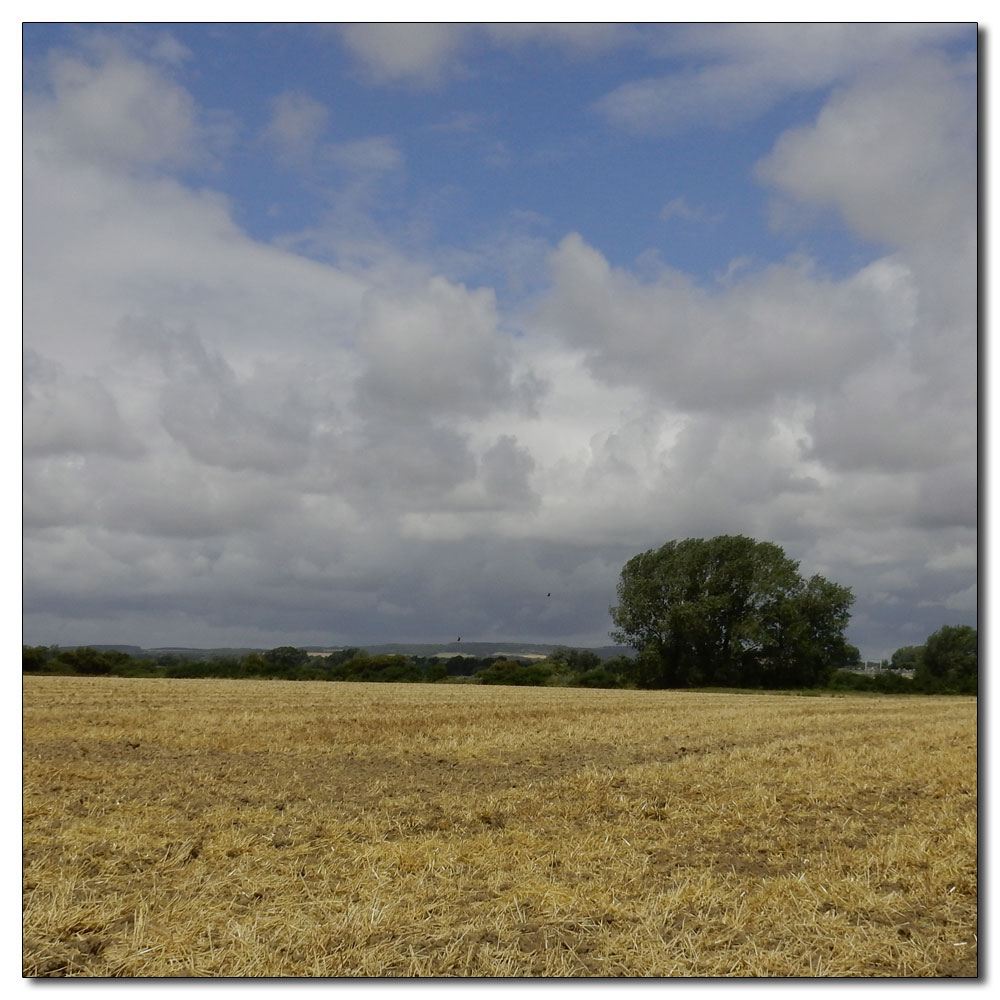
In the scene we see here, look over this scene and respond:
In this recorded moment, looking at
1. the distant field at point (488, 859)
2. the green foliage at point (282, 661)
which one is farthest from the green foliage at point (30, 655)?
the green foliage at point (282, 661)

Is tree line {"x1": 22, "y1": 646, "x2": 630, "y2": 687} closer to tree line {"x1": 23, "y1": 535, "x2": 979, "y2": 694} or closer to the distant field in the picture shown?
tree line {"x1": 23, "y1": 535, "x2": 979, "y2": 694}

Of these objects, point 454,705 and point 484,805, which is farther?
point 454,705

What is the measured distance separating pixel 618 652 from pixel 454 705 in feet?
98.2

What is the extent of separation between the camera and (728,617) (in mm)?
51406

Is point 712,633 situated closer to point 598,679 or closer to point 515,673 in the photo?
point 598,679

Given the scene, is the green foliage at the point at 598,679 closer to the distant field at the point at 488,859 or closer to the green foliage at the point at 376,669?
the green foliage at the point at 376,669

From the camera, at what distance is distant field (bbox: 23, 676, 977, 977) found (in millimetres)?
5352

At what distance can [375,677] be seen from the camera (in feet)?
158

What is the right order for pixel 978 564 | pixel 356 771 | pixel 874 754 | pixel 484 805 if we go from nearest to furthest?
pixel 978 564 < pixel 484 805 < pixel 356 771 < pixel 874 754

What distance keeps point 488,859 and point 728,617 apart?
46730 mm

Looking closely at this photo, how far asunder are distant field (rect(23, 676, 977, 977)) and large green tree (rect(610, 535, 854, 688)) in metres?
36.0

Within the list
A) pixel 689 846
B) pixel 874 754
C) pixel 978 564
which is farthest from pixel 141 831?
pixel 874 754
